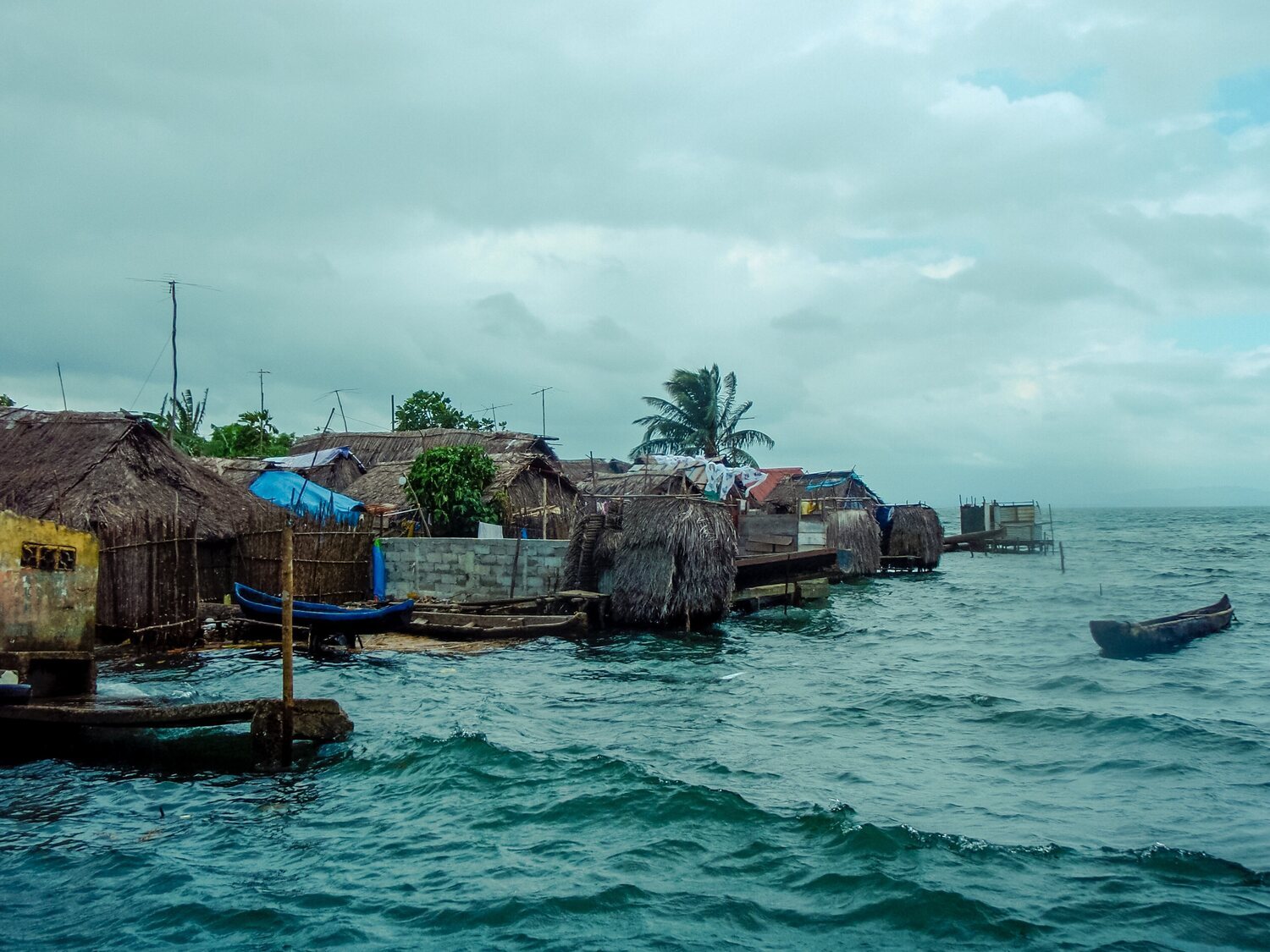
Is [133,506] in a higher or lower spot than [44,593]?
higher

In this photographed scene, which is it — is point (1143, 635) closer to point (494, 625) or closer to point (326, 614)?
point (494, 625)

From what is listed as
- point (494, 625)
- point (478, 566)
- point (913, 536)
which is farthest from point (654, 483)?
point (913, 536)

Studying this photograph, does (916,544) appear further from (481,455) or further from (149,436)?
(149,436)

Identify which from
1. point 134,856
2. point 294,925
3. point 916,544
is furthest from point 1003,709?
point 916,544

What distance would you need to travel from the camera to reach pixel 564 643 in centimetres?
1889

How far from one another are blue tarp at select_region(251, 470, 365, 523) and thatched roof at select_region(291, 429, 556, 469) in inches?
297

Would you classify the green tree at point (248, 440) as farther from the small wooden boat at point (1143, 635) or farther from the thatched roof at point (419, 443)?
the small wooden boat at point (1143, 635)

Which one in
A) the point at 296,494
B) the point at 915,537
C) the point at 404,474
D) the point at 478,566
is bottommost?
the point at 915,537

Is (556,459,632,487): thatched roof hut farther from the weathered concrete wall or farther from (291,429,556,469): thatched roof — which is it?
the weathered concrete wall

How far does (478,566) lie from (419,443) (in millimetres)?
15063

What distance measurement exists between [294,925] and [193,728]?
5034 millimetres

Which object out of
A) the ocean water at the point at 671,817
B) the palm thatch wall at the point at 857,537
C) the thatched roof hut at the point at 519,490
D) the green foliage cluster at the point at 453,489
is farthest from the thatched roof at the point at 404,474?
the ocean water at the point at 671,817

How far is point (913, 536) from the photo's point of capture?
41.2 m

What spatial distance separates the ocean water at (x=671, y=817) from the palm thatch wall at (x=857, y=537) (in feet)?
63.5
